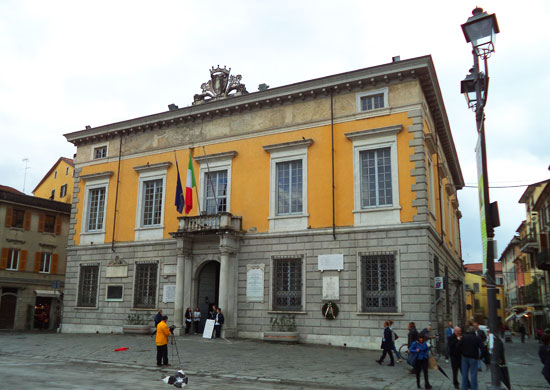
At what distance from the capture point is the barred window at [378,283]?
19.9m

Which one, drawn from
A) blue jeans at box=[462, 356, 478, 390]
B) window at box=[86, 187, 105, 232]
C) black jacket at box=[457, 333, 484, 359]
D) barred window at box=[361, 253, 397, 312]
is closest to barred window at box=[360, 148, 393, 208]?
barred window at box=[361, 253, 397, 312]

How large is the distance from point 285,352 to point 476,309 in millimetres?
72650

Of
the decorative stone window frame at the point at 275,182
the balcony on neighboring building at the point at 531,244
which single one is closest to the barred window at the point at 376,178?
the decorative stone window frame at the point at 275,182

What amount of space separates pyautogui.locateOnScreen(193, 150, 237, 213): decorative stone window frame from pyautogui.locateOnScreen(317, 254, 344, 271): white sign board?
5486mm

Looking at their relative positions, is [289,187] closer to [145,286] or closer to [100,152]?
[145,286]

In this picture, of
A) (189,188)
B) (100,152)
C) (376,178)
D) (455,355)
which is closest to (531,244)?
(376,178)

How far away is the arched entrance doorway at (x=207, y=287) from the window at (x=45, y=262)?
19.6 m

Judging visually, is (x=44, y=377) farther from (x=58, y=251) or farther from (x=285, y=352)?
(x=58, y=251)

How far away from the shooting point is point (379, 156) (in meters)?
21.4

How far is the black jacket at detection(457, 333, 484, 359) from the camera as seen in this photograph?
10713 millimetres

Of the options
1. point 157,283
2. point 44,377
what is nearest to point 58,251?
point 157,283

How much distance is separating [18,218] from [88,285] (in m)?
13.3

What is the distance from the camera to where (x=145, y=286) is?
25.7m

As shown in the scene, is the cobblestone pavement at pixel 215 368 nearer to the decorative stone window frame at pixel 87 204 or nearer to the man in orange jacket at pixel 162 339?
the man in orange jacket at pixel 162 339
